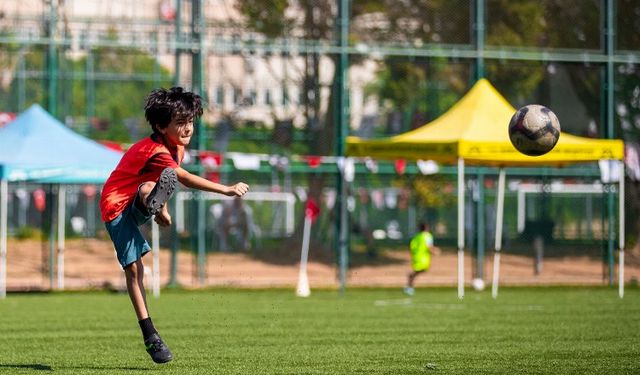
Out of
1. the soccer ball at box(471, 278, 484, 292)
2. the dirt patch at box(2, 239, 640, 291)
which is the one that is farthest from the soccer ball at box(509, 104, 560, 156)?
the dirt patch at box(2, 239, 640, 291)

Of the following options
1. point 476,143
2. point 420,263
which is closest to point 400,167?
point 420,263

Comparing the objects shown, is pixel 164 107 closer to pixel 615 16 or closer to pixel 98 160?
pixel 98 160

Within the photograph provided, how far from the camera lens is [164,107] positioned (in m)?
8.59

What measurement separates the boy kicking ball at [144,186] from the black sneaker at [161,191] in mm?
181

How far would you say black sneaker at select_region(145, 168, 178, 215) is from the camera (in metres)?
8.11

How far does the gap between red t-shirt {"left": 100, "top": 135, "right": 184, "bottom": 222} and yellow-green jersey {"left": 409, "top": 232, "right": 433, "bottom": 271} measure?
41.4 ft

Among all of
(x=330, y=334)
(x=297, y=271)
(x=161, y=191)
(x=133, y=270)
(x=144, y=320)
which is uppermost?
(x=161, y=191)

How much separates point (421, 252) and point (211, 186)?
42.0 feet

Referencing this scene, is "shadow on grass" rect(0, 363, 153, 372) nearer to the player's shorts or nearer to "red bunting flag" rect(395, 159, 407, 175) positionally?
the player's shorts

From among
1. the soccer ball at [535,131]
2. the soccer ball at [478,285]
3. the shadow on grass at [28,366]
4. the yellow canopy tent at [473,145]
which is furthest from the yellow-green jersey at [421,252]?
the shadow on grass at [28,366]

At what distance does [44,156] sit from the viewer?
61.5ft

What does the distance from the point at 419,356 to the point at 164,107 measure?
9.00 feet

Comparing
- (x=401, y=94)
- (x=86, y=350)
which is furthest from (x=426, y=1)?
(x=86, y=350)

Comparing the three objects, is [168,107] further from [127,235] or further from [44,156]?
[44,156]
